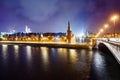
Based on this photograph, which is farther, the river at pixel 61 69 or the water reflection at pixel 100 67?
the water reflection at pixel 100 67

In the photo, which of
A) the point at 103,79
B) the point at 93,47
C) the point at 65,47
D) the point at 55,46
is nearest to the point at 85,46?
the point at 93,47

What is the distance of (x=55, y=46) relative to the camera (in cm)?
6794

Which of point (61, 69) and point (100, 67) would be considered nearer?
point (61, 69)

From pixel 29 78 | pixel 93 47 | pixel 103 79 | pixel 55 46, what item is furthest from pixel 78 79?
pixel 55 46

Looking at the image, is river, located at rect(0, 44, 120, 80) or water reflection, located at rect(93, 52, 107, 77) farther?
water reflection, located at rect(93, 52, 107, 77)

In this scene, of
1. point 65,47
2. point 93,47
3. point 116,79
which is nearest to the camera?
point 116,79

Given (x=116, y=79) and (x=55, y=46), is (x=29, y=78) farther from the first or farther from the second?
(x=55, y=46)

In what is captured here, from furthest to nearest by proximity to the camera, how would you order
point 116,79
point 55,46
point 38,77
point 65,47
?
point 55,46
point 65,47
point 38,77
point 116,79

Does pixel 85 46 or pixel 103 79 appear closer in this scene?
pixel 103 79

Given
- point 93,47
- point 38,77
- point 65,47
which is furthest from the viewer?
point 65,47

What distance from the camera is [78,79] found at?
60.1 ft

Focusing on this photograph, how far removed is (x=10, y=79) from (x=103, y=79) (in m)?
10.5

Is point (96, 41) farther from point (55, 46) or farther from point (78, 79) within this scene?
point (78, 79)

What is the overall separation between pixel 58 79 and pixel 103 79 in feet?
16.4
